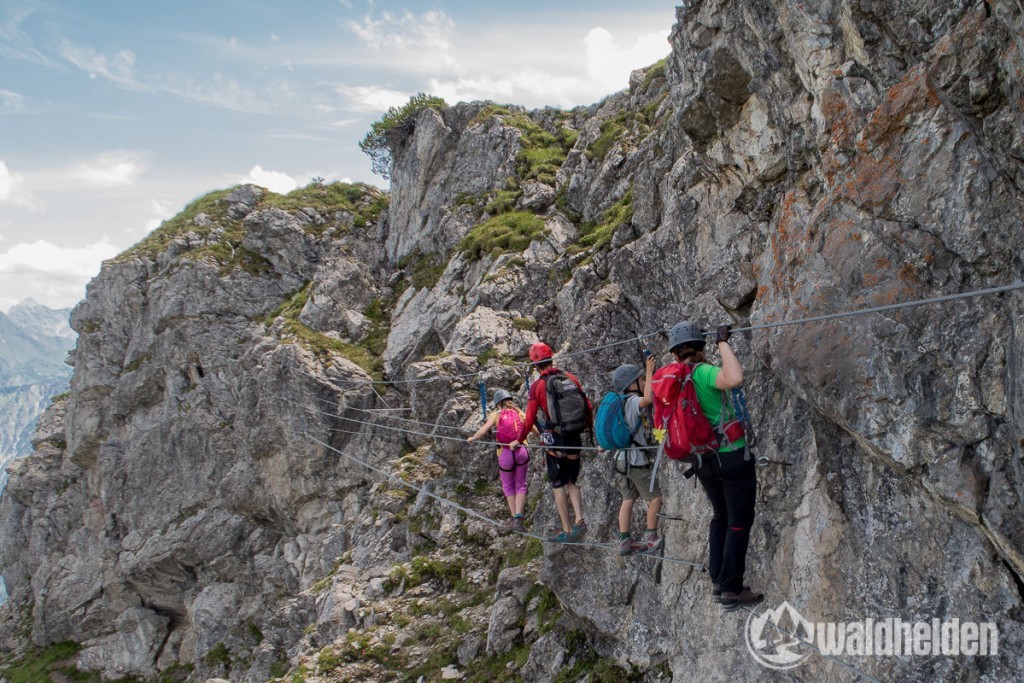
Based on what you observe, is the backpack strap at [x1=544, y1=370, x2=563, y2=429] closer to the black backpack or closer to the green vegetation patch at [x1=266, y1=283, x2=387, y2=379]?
the black backpack

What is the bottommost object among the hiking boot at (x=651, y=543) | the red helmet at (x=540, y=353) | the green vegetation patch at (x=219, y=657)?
the green vegetation patch at (x=219, y=657)

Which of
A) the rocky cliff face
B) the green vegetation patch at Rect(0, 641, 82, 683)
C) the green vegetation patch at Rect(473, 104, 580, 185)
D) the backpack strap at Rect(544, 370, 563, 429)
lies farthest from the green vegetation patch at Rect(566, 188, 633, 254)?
the green vegetation patch at Rect(0, 641, 82, 683)

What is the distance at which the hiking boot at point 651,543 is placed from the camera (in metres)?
11.5

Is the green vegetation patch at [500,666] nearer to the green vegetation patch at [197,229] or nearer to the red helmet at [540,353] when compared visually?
the red helmet at [540,353]

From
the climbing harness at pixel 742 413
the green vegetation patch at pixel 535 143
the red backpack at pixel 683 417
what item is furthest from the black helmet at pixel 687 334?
the green vegetation patch at pixel 535 143

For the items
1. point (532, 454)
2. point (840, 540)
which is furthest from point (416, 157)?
point (840, 540)

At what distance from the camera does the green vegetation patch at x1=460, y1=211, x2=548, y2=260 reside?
23375 millimetres

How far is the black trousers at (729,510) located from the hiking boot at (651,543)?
8.01 ft

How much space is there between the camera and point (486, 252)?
960 inches

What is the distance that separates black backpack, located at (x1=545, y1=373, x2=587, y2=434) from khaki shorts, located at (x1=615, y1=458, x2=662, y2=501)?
1.16 m

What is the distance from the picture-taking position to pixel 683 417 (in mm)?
8289

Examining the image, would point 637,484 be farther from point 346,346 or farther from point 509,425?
point 346,346

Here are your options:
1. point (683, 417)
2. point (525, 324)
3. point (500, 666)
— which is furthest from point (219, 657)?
point (683, 417)

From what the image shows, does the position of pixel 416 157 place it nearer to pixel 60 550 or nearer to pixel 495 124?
pixel 495 124
